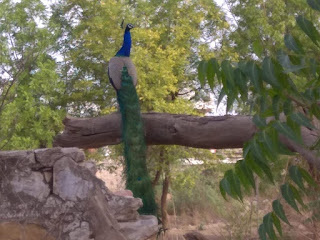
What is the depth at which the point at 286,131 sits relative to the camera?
1.34m

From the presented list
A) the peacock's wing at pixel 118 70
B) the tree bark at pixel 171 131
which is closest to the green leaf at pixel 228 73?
the tree bark at pixel 171 131

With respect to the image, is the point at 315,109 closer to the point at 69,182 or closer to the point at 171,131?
the point at 69,182

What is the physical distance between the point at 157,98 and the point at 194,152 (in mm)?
993

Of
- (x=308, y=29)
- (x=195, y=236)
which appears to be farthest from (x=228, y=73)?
(x=195, y=236)

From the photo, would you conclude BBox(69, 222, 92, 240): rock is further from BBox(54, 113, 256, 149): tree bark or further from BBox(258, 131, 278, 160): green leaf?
BBox(54, 113, 256, 149): tree bark

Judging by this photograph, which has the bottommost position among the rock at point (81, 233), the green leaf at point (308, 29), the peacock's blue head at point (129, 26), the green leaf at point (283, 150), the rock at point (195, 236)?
the rock at point (195, 236)

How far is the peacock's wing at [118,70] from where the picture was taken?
5.91 m

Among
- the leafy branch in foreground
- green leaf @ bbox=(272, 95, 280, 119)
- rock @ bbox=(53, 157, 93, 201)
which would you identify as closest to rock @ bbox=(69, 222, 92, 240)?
rock @ bbox=(53, 157, 93, 201)

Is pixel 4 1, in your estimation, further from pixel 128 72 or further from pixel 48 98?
pixel 128 72

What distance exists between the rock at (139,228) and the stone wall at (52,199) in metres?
0.08

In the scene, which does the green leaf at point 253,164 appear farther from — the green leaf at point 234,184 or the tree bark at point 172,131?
the tree bark at point 172,131

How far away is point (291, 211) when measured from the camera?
583 centimetres

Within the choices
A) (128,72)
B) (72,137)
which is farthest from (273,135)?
(128,72)

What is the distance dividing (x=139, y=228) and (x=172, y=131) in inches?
86.6
